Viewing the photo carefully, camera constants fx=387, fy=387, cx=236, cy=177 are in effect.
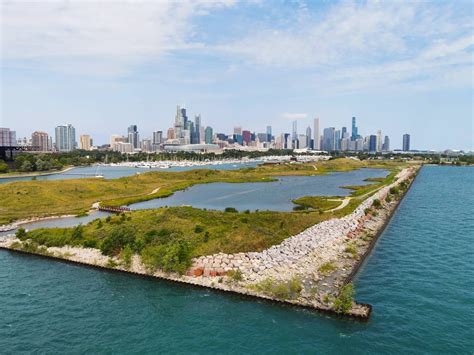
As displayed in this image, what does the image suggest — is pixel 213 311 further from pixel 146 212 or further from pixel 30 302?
pixel 146 212

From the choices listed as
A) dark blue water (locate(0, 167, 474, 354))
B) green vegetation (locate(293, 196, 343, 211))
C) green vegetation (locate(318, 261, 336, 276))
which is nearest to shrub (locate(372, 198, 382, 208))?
green vegetation (locate(293, 196, 343, 211))

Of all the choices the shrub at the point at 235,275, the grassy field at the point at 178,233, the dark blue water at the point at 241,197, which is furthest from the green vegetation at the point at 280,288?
the dark blue water at the point at 241,197

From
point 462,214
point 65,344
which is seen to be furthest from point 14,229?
point 462,214

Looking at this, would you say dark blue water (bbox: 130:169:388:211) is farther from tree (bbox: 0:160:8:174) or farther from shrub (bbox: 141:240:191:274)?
tree (bbox: 0:160:8:174)

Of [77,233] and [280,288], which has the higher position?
[77,233]

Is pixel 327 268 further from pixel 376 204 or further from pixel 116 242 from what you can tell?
pixel 376 204

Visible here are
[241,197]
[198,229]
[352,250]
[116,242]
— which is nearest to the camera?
[116,242]

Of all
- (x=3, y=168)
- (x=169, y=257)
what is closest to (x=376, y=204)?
(x=169, y=257)
